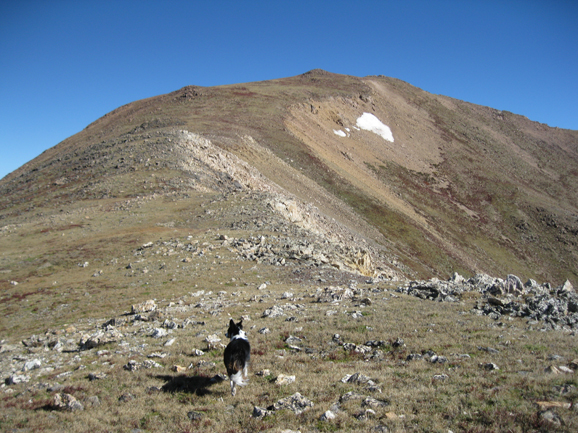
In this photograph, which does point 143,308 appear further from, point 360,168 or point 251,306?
point 360,168

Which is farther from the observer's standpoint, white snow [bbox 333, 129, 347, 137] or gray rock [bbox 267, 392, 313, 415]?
white snow [bbox 333, 129, 347, 137]

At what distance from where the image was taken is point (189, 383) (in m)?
9.59

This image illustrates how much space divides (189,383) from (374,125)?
121 m

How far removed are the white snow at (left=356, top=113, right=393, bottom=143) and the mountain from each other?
75.4 inches

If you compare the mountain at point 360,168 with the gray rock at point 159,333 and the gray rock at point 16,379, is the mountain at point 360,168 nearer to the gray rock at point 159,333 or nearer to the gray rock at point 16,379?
the gray rock at point 159,333

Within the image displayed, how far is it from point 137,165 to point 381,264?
3652 centimetres

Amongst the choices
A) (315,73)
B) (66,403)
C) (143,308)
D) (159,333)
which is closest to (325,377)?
(66,403)

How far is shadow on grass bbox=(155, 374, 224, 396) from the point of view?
9.27 metres

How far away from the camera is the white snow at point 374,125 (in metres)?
118

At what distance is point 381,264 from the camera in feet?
158

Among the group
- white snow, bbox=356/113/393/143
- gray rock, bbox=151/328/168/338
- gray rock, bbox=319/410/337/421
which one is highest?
white snow, bbox=356/113/393/143

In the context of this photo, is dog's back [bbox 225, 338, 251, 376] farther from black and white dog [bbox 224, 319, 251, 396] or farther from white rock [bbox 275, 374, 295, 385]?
white rock [bbox 275, 374, 295, 385]

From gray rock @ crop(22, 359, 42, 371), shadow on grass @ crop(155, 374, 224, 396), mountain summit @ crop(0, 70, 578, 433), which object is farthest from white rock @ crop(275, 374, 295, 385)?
gray rock @ crop(22, 359, 42, 371)

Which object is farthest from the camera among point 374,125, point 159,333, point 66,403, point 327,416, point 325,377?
point 374,125
